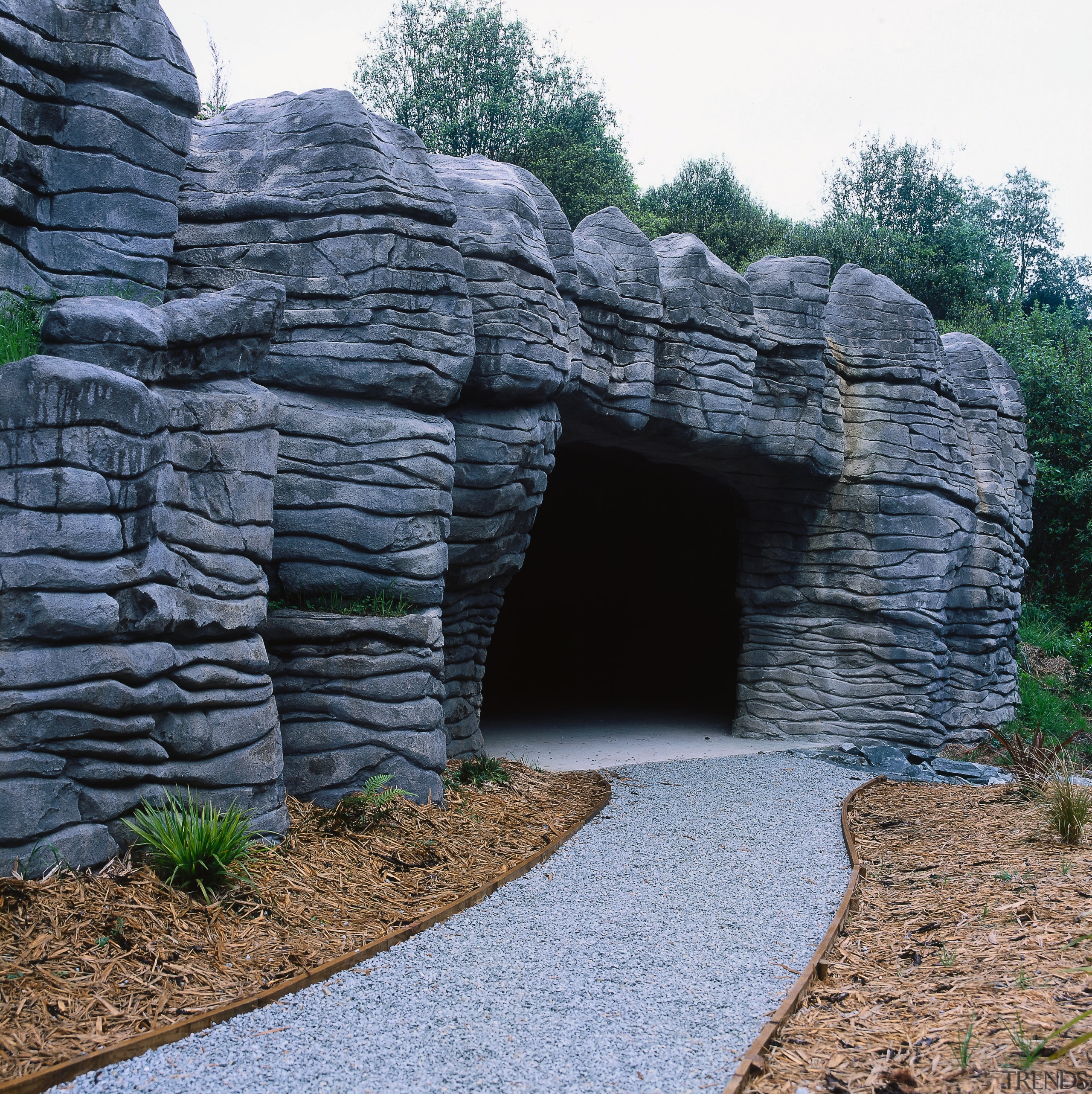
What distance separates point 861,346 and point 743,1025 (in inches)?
320

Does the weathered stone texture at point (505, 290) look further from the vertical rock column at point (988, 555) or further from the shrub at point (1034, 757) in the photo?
the vertical rock column at point (988, 555)

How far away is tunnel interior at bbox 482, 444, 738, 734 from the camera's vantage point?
13641mm

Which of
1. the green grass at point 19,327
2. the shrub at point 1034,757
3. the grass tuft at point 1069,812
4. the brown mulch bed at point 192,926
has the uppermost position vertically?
the green grass at point 19,327

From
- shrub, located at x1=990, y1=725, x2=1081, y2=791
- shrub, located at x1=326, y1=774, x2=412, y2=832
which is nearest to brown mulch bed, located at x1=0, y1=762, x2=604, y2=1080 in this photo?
shrub, located at x1=326, y1=774, x2=412, y2=832

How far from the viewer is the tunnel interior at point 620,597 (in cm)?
1364

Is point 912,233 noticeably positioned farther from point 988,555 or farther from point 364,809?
point 364,809

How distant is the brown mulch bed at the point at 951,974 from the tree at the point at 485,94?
18075 mm

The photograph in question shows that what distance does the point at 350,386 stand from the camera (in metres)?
5.66

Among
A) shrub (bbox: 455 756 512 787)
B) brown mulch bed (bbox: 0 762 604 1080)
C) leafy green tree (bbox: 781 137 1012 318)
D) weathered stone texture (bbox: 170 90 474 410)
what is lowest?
shrub (bbox: 455 756 512 787)

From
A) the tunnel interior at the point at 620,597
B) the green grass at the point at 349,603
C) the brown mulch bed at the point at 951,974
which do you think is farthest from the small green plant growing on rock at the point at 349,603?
the tunnel interior at the point at 620,597

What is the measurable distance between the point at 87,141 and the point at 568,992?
456 centimetres

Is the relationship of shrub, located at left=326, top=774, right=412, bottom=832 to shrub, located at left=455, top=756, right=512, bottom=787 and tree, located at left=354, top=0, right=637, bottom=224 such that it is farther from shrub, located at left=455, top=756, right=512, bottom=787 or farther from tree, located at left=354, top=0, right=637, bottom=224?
tree, located at left=354, top=0, right=637, bottom=224

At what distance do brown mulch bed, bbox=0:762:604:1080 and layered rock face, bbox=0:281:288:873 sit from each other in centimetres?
22

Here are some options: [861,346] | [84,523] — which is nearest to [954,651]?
[861,346]
